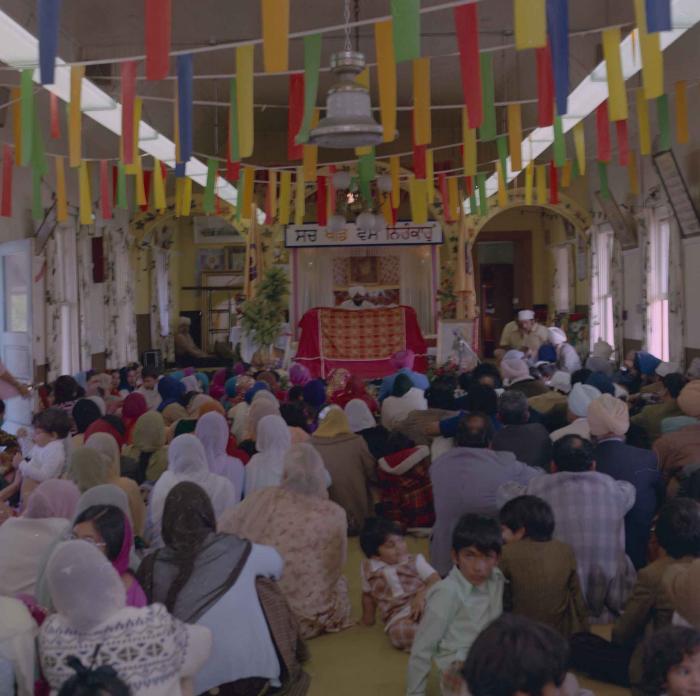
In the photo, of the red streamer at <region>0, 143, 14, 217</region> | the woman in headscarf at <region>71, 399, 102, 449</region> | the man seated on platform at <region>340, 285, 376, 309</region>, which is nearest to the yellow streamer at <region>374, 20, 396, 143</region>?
the woman in headscarf at <region>71, 399, 102, 449</region>

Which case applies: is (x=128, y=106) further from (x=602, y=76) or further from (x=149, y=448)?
(x=602, y=76)

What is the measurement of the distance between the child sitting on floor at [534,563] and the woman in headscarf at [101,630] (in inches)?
72.8

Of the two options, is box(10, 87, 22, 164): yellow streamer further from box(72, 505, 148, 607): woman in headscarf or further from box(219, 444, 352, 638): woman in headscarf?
box(72, 505, 148, 607): woman in headscarf

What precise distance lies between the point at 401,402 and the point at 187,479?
3.43 metres

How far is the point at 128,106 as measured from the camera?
726 centimetres

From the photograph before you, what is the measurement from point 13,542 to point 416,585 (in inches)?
77.1

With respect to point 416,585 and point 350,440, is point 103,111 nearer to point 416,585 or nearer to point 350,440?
point 350,440

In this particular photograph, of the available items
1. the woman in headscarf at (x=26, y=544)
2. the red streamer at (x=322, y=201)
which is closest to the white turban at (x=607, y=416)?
the woman in headscarf at (x=26, y=544)

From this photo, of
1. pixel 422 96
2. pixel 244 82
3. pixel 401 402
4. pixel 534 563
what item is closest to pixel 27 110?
pixel 244 82

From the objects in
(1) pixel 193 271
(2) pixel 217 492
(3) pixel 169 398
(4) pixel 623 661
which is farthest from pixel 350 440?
(1) pixel 193 271

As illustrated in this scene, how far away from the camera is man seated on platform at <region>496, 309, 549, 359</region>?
13406mm

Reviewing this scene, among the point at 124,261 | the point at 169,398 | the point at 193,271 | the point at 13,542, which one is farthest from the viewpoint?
the point at 193,271

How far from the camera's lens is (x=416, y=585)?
5125 mm

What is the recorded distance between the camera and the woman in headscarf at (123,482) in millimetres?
5320
